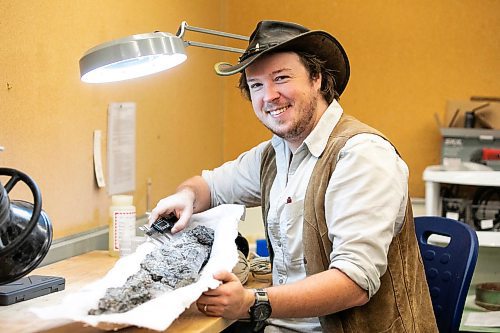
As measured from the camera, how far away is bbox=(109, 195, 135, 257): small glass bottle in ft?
7.66

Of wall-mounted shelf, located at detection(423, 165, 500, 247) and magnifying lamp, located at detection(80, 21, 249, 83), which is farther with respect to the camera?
wall-mounted shelf, located at detection(423, 165, 500, 247)

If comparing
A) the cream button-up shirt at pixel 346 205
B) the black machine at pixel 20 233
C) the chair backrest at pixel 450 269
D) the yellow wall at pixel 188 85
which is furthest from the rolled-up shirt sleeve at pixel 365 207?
the yellow wall at pixel 188 85

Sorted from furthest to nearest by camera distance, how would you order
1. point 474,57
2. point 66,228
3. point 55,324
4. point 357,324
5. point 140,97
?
point 474,57
point 140,97
point 66,228
point 357,324
point 55,324

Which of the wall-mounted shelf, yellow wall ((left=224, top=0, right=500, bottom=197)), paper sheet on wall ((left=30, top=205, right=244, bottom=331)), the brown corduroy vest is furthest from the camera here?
yellow wall ((left=224, top=0, right=500, bottom=197))

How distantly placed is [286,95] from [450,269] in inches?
26.9

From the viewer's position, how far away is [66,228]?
2.34 m

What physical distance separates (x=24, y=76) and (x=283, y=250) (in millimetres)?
831

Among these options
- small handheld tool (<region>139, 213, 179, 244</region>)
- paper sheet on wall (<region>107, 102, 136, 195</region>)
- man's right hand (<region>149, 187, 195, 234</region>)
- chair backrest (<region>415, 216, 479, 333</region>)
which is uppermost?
paper sheet on wall (<region>107, 102, 136, 195</region>)

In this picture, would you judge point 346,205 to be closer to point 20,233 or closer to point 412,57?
point 20,233

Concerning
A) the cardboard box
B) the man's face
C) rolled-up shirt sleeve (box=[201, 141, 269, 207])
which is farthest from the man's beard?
the cardboard box

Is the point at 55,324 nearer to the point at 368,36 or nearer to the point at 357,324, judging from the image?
the point at 357,324

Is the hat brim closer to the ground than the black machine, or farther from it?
farther from it

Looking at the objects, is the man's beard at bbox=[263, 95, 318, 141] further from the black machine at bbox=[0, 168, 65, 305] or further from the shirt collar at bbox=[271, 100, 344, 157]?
the black machine at bbox=[0, 168, 65, 305]

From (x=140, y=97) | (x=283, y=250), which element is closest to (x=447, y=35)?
(x=140, y=97)
